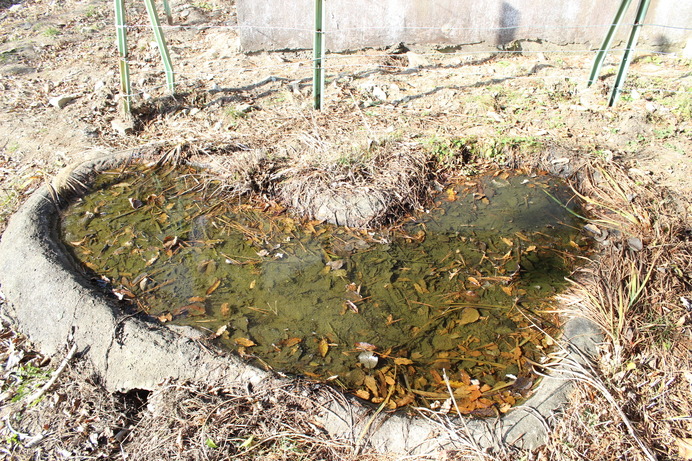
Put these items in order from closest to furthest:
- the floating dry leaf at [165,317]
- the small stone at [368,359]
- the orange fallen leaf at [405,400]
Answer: the orange fallen leaf at [405,400] → the small stone at [368,359] → the floating dry leaf at [165,317]

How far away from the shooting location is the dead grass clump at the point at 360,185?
3.46 metres

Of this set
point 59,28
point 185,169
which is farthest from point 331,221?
point 59,28

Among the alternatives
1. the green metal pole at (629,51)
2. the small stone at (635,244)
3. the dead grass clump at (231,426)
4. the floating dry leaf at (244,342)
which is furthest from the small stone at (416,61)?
the dead grass clump at (231,426)

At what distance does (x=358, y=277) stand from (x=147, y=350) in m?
1.25

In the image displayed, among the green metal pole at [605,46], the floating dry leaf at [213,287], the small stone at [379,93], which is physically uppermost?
the green metal pole at [605,46]

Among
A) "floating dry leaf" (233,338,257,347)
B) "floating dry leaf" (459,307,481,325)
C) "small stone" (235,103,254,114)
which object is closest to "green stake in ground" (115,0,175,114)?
"small stone" (235,103,254,114)

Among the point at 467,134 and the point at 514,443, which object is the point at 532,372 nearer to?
the point at 514,443

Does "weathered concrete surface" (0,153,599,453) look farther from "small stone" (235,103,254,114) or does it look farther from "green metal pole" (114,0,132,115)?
"small stone" (235,103,254,114)

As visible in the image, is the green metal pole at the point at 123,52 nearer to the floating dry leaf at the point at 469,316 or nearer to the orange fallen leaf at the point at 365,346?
the orange fallen leaf at the point at 365,346

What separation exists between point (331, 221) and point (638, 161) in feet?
8.09

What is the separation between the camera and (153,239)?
3277 mm

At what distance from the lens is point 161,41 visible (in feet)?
15.0

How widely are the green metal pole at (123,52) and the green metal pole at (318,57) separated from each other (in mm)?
1549

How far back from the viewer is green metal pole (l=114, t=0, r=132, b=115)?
13.0ft
